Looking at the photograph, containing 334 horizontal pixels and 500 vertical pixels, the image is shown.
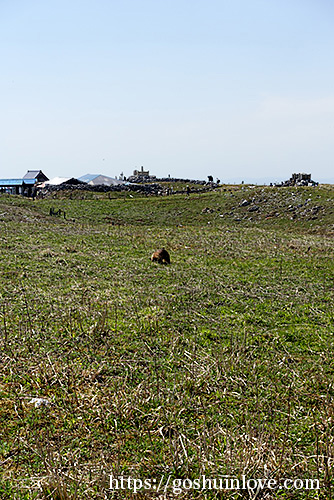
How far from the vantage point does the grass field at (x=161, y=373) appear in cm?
430

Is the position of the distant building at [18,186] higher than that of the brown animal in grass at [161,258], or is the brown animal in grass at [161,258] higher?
the distant building at [18,186]

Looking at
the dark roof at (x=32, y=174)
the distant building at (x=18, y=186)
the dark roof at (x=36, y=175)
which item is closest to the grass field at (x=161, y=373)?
the distant building at (x=18, y=186)

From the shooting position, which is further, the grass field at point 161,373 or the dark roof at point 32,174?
the dark roof at point 32,174

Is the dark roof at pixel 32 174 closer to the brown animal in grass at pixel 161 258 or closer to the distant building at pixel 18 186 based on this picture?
the distant building at pixel 18 186

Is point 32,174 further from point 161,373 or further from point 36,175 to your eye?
point 161,373

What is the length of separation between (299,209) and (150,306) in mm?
33982

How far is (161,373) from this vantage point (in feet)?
20.8

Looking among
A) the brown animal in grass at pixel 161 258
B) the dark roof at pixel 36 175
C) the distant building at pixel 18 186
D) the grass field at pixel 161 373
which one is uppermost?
the dark roof at pixel 36 175

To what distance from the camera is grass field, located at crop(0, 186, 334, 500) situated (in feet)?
14.1

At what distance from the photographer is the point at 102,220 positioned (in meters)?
36.7

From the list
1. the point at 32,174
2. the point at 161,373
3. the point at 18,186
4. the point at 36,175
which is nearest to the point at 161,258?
the point at 161,373

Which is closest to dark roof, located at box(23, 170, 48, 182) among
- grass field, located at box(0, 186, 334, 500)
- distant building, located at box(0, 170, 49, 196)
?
distant building, located at box(0, 170, 49, 196)

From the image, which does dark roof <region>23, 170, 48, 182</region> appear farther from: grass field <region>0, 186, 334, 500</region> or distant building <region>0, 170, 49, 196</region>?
grass field <region>0, 186, 334, 500</region>

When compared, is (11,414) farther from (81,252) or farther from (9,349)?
(81,252)
